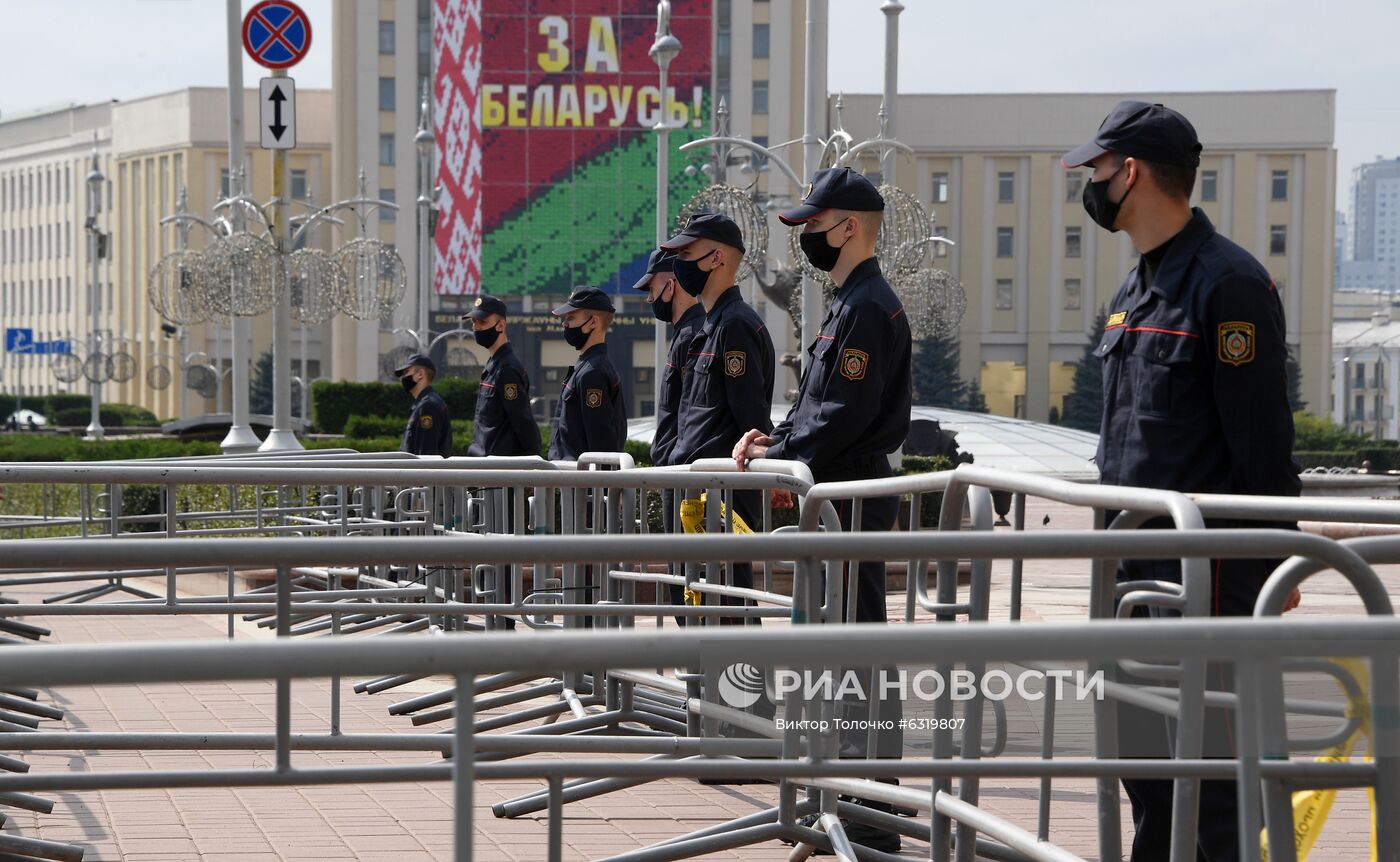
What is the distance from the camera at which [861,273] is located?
6219 mm

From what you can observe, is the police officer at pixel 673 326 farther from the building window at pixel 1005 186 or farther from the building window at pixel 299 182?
the building window at pixel 299 182

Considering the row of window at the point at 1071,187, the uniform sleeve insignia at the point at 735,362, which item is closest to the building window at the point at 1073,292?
the row of window at the point at 1071,187

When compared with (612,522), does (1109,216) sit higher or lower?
higher

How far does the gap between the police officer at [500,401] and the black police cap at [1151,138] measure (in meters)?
8.54

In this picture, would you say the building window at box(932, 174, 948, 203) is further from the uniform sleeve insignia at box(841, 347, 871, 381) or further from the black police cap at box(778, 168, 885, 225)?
the uniform sleeve insignia at box(841, 347, 871, 381)

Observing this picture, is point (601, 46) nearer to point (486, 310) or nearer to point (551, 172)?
point (551, 172)

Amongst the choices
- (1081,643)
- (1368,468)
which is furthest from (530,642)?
(1368,468)

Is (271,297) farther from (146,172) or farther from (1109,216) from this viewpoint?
(146,172)

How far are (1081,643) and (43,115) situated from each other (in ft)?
403

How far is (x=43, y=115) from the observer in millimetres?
116438

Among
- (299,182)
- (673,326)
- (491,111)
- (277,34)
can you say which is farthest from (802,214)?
(299,182)

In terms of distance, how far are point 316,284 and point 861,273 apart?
31908 mm

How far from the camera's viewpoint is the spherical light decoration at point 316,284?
118ft

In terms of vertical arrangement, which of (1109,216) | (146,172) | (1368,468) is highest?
(146,172)
